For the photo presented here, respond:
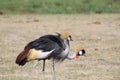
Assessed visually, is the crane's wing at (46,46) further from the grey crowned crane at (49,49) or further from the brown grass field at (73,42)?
the brown grass field at (73,42)

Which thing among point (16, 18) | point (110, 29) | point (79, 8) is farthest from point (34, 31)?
point (79, 8)

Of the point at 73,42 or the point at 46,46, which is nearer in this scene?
the point at 46,46

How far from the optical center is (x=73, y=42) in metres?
15.3

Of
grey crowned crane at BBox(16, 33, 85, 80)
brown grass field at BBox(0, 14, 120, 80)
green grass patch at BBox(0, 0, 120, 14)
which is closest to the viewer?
grey crowned crane at BBox(16, 33, 85, 80)

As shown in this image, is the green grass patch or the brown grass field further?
the green grass patch

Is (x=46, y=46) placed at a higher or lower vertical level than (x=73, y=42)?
higher

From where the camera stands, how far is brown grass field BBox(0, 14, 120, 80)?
33.6 ft

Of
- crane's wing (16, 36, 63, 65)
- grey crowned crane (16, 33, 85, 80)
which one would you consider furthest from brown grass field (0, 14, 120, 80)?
crane's wing (16, 36, 63, 65)

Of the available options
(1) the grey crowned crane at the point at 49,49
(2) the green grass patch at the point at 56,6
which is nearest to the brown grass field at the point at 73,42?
(1) the grey crowned crane at the point at 49,49

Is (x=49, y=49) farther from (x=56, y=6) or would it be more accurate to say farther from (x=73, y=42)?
(x=56, y=6)

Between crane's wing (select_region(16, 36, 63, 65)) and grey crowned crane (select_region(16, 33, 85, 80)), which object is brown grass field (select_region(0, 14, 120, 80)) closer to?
grey crowned crane (select_region(16, 33, 85, 80))

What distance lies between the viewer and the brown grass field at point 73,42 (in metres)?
10.2

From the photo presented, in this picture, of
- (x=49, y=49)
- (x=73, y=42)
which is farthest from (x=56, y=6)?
(x=49, y=49)

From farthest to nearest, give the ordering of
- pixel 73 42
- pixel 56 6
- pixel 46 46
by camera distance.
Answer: pixel 56 6
pixel 73 42
pixel 46 46
